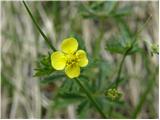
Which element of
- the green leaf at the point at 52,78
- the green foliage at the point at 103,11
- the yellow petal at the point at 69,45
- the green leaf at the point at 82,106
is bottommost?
the green leaf at the point at 82,106

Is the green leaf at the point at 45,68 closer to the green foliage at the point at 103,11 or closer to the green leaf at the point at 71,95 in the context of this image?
the green leaf at the point at 71,95

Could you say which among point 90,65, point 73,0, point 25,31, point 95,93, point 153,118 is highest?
point 73,0

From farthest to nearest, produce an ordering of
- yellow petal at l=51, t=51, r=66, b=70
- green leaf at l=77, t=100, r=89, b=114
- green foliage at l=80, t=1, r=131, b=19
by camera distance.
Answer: green foliage at l=80, t=1, r=131, b=19 → green leaf at l=77, t=100, r=89, b=114 → yellow petal at l=51, t=51, r=66, b=70

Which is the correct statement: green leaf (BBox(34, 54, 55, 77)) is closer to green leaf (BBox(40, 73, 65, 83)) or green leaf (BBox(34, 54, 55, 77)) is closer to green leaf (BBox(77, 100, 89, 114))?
green leaf (BBox(40, 73, 65, 83))

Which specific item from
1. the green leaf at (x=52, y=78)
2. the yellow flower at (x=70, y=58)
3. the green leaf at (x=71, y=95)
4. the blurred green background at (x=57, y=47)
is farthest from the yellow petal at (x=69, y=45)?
the blurred green background at (x=57, y=47)

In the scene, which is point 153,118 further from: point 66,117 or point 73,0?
point 73,0

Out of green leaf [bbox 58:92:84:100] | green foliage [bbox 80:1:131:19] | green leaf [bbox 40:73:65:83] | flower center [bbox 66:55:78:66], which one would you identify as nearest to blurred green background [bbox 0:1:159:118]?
green foliage [bbox 80:1:131:19]

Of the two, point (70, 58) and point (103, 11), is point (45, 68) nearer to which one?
point (70, 58)

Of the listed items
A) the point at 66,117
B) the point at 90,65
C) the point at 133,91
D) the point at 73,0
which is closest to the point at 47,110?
the point at 66,117
